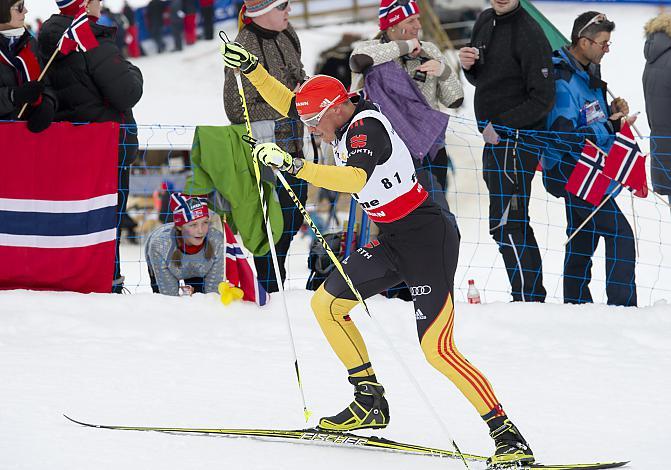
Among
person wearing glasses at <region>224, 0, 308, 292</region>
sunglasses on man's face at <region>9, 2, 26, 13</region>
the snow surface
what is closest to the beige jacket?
person wearing glasses at <region>224, 0, 308, 292</region>

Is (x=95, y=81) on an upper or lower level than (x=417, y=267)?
upper

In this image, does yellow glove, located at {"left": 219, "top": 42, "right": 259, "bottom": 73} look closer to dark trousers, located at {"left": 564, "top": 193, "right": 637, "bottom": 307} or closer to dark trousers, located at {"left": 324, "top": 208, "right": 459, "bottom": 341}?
dark trousers, located at {"left": 324, "top": 208, "right": 459, "bottom": 341}

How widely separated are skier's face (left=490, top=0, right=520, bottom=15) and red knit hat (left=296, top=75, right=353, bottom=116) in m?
2.42

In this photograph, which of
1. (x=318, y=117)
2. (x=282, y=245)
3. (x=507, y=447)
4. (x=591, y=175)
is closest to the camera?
(x=507, y=447)

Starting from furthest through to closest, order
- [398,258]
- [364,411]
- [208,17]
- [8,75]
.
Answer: [208,17], [8,75], [364,411], [398,258]

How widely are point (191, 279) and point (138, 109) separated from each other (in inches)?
→ 366

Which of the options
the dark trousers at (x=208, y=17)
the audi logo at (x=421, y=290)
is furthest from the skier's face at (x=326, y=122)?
the dark trousers at (x=208, y=17)

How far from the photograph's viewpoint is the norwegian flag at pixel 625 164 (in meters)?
6.49

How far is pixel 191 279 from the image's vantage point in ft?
22.0

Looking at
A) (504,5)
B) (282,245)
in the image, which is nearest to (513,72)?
(504,5)

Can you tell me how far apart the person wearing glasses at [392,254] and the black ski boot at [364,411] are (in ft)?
0.04

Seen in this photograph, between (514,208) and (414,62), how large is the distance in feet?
3.80

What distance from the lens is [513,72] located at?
6445 millimetres

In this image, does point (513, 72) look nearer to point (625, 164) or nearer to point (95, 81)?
point (625, 164)
